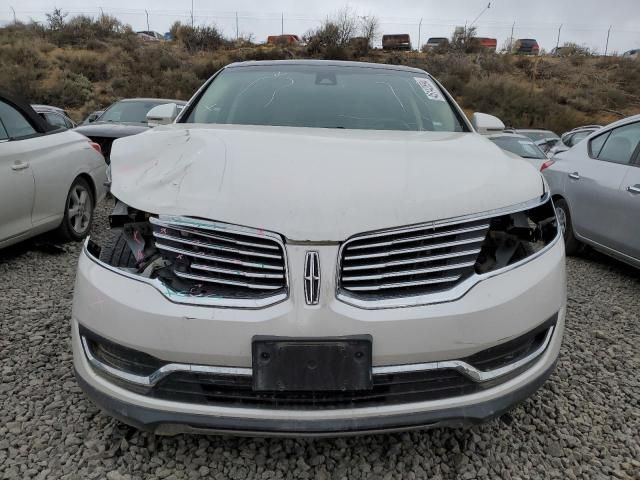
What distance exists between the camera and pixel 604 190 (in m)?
4.42

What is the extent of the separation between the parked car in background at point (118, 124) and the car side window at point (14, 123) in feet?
5.94

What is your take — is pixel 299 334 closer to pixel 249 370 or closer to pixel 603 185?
pixel 249 370

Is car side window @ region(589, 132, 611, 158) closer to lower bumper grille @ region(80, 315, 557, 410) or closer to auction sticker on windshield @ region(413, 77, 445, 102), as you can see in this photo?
auction sticker on windshield @ region(413, 77, 445, 102)

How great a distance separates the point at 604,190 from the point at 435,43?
40.4 m

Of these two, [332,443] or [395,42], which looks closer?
[332,443]

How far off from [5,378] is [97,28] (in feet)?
121

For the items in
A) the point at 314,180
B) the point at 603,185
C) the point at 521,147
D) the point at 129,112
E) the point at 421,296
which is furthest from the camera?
the point at 521,147

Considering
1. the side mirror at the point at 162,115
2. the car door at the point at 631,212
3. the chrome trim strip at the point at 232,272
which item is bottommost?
the car door at the point at 631,212

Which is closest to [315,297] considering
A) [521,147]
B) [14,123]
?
[14,123]

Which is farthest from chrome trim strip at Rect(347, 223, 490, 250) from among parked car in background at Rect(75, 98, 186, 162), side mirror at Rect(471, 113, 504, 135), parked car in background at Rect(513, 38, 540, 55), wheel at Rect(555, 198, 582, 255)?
parked car in background at Rect(513, 38, 540, 55)

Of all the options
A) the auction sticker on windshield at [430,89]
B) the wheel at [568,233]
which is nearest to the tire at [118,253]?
the auction sticker on windshield at [430,89]

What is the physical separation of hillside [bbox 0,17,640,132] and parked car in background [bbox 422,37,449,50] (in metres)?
1.98

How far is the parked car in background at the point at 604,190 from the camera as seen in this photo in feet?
13.4

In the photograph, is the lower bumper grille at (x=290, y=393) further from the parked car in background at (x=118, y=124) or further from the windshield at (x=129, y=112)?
the windshield at (x=129, y=112)
